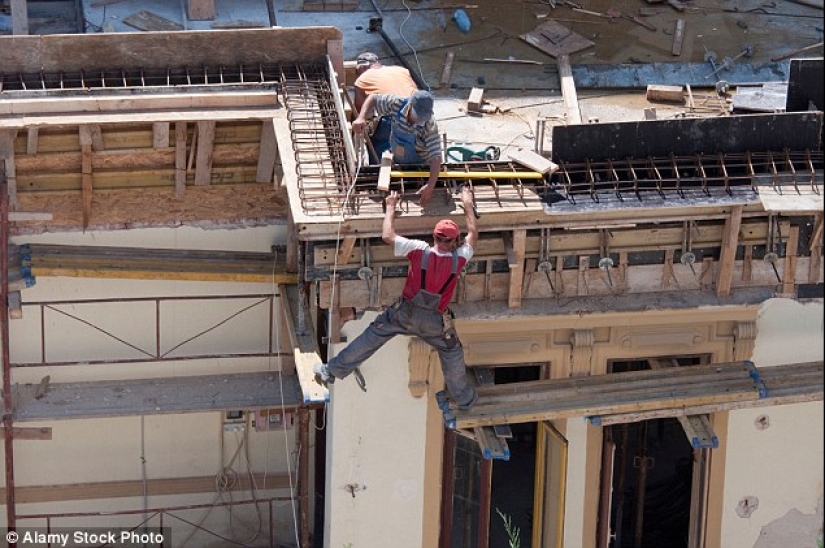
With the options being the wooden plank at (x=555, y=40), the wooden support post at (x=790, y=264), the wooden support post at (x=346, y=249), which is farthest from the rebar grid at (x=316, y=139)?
the wooden support post at (x=790, y=264)

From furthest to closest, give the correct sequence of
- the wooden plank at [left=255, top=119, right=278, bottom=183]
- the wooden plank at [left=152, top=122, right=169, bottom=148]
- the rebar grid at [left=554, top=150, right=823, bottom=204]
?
the wooden plank at [left=255, top=119, right=278, bottom=183] < the wooden plank at [left=152, top=122, right=169, bottom=148] < the rebar grid at [left=554, top=150, right=823, bottom=204]

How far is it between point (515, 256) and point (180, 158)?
162 inches

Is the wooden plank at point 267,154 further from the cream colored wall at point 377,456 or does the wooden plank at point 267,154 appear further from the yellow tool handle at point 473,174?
the cream colored wall at point 377,456

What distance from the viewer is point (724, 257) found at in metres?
20.4

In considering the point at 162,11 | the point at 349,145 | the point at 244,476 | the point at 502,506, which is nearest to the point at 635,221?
the point at 349,145

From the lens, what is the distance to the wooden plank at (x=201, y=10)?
81.3 feet

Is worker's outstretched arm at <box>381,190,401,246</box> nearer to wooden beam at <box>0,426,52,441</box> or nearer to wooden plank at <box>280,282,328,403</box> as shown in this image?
wooden plank at <box>280,282,328,403</box>

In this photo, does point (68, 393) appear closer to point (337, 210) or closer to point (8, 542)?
point (8, 542)

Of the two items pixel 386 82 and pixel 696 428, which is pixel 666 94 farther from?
pixel 696 428

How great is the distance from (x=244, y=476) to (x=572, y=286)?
516 centimetres

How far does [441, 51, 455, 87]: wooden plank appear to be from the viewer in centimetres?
2333

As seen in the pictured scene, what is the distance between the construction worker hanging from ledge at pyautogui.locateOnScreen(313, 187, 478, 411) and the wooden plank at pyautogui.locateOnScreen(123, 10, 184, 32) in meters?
6.18

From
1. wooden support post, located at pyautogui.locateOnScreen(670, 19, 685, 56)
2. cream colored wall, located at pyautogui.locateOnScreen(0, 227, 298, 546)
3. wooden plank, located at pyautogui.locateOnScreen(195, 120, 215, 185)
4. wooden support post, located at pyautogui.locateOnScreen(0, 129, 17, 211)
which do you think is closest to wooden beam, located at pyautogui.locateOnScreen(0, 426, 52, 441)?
cream colored wall, located at pyautogui.locateOnScreen(0, 227, 298, 546)

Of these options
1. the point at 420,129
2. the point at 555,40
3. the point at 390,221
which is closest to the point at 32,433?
the point at 390,221
